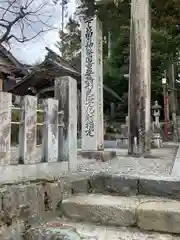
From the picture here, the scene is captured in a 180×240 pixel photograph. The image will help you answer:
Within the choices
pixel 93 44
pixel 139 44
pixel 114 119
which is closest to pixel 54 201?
→ pixel 93 44

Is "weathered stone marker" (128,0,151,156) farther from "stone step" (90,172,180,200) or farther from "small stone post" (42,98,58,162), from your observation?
"small stone post" (42,98,58,162)

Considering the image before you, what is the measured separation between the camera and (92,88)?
766 centimetres

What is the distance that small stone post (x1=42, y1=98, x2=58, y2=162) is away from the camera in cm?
393

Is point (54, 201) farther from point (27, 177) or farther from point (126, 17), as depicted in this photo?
point (126, 17)

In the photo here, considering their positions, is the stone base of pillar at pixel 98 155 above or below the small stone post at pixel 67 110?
below

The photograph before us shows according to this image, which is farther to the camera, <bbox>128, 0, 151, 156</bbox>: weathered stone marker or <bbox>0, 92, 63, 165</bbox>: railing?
<bbox>128, 0, 151, 156</bbox>: weathered stone marker

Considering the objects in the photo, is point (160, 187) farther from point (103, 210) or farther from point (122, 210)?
point (103, 210)

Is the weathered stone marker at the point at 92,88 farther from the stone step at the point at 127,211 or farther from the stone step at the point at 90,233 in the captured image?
the stone step at the point at 90,233

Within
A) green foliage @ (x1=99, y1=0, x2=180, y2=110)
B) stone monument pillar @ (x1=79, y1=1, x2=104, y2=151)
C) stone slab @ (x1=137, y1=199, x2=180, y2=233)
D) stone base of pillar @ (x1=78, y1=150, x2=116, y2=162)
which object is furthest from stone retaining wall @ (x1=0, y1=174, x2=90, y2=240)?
green foliage @ (x1=99, y1=0, x2=180, y2=110)

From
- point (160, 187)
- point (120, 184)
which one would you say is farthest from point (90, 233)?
point (160, 187)

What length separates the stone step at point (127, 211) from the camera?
3.03 metres

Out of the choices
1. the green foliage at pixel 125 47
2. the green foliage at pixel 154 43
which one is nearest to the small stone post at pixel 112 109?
the green foliage at pixel 125 47

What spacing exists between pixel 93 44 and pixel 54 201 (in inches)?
206

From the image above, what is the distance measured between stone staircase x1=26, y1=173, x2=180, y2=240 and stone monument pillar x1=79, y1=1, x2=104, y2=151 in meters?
3.66
